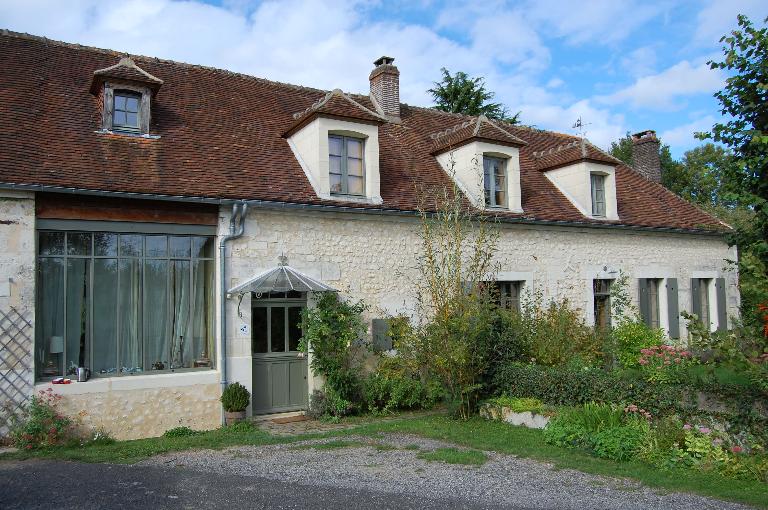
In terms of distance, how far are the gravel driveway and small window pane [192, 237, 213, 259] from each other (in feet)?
11.1

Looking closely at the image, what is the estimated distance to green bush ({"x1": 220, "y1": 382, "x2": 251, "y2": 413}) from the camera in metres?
9.82

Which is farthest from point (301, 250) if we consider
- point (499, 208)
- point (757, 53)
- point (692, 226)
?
point (692, 226)

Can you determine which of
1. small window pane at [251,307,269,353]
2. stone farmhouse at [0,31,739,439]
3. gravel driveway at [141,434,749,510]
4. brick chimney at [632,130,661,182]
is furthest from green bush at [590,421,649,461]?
brick chimney at [632,130,661,182]

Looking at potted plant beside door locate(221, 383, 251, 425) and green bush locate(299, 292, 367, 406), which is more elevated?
green bush locate(299, 292, 367, 406)

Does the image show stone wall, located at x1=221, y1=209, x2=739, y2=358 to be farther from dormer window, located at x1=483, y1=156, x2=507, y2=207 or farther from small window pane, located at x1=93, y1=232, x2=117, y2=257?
small window pane, located at x1=93, y1=232, x2=117, y2=257

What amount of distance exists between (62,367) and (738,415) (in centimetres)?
891

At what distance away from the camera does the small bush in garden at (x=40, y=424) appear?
8398mm

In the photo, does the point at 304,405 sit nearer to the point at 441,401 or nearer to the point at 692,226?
the point at 441,401

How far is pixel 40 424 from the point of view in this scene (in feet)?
27.9

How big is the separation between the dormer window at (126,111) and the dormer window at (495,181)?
7138mm

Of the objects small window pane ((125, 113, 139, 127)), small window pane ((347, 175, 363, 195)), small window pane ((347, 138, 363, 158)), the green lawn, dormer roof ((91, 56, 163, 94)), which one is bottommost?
the green lawn

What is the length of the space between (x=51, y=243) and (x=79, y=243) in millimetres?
371

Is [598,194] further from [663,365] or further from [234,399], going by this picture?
[234,399]

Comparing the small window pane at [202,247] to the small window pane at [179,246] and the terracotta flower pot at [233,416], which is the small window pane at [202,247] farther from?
the terracotta flower pot at [233,416]
